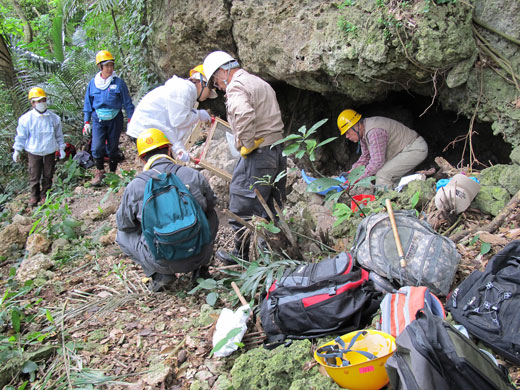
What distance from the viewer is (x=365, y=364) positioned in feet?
6.64

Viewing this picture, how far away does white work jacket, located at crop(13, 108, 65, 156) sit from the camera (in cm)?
711

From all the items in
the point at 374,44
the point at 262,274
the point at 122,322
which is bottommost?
the point at 122,322

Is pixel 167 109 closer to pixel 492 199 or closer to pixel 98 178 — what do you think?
pixel 98 178

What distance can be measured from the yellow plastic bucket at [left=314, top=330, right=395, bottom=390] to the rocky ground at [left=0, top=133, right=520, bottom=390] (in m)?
0.13

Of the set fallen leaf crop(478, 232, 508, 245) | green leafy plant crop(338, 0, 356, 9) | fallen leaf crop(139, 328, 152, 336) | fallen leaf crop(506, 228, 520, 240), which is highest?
green leafy plant crop(338, 0, 356, 9)

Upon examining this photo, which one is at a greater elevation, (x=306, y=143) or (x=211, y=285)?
(x=306, y=143)

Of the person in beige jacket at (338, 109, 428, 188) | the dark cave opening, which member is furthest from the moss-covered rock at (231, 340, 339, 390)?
the dark cave opening

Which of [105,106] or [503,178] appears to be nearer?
[503,178]

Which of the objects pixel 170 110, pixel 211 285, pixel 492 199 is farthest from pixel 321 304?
pixel 170 110

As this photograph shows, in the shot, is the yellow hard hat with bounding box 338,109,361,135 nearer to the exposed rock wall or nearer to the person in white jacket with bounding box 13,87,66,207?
the exposed rock wall

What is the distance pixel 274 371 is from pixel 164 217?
5.02 ft

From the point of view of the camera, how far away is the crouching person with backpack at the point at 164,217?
3.23m

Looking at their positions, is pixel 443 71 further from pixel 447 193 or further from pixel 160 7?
pixel 160 7

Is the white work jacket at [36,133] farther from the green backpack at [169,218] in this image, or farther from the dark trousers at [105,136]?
the green backpack at [169,218]
